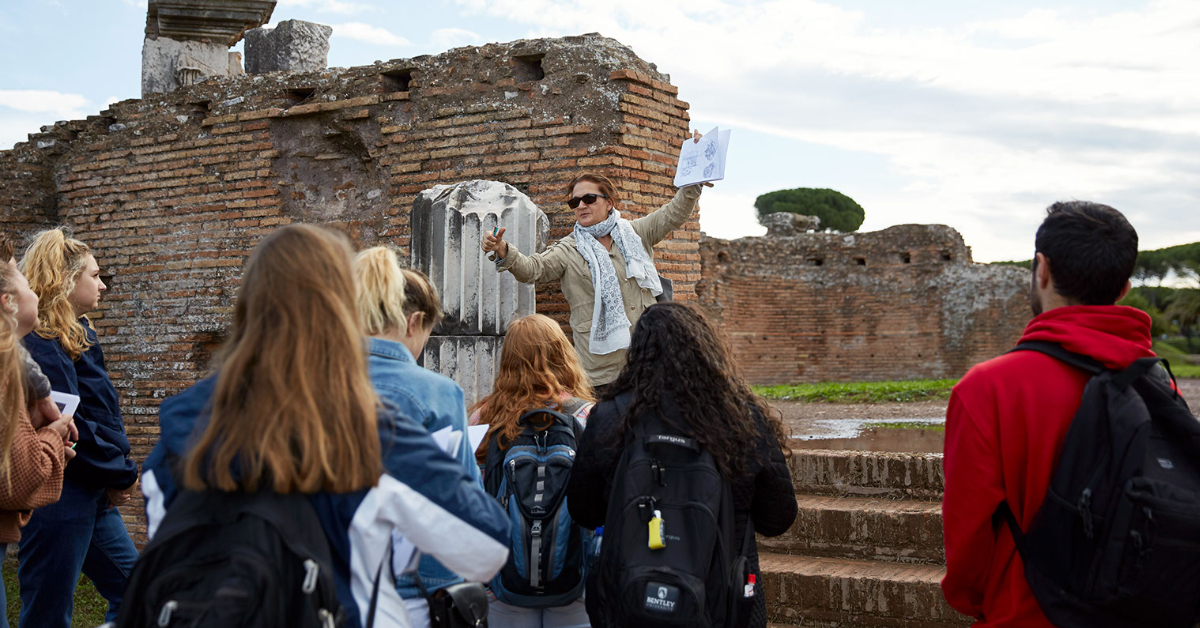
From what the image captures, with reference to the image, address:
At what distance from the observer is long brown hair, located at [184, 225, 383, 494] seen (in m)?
1.45

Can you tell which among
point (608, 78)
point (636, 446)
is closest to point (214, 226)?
point (608, 78)

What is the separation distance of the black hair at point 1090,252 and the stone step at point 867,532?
2253 mm

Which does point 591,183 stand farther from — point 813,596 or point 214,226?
point 214,226

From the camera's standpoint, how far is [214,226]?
267 inches

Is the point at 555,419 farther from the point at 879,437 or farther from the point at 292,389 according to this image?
the point at 879,437

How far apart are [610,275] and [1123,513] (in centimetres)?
283

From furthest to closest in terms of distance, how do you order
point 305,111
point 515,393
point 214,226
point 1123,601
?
point 214,226
point 305,111
point 515,393
point 1123,601

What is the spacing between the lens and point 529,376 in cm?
277

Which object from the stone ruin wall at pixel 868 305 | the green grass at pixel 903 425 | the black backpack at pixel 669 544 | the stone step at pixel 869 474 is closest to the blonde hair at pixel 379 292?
the black backpack at pixel 669 544

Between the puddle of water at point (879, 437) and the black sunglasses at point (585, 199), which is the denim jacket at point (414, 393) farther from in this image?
the puddle of water at point (879, 437)

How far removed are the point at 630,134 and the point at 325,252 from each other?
4.01 m

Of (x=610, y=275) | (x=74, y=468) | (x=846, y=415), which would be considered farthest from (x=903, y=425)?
(x=74, y=468)

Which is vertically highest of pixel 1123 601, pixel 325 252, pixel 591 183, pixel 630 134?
pixel 630 134

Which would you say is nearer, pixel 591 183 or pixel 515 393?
pixel 515 393
